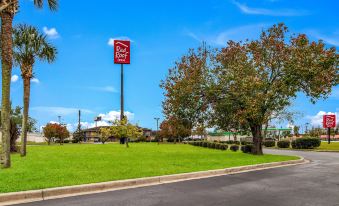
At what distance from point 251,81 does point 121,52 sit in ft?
132

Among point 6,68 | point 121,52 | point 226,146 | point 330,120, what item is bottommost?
point 226,146

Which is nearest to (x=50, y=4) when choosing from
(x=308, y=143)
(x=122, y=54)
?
(x=308, y=143)

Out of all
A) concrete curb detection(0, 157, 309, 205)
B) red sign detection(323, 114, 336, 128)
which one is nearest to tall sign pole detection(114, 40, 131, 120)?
red sign detection(323, 114, 336, 128)

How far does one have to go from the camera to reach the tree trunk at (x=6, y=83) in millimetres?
14148

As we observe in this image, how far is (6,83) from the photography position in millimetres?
14508

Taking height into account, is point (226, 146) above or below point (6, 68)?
below

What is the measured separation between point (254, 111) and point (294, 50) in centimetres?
531

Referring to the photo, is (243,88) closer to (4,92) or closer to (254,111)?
(254,111)

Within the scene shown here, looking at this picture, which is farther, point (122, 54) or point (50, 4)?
point (122, 54)

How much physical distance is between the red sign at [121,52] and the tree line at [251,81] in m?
34.5

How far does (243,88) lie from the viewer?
23.7 meters

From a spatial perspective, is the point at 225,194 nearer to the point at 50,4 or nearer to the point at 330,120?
the point at 50,4

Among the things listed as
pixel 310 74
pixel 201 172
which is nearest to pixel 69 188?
pixel 201 172

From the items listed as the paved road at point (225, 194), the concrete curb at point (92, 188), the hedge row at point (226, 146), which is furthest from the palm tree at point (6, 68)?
the hedge row at point (226, 146)
